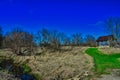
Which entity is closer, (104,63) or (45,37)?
(104,63)

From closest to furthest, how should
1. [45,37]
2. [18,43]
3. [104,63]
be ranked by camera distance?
[104,63] → [18,43] → [45,37]

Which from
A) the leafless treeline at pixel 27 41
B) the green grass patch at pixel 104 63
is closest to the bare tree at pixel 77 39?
the leafless treeline at pixel 27 41

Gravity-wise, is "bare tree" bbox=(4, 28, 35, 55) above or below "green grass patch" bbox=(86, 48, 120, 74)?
above

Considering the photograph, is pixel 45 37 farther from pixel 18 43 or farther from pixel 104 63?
pixel 104 63

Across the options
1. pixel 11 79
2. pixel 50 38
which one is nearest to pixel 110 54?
pixel 11 79

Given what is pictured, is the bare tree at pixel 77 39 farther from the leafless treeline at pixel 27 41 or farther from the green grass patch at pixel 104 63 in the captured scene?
the green grass patch at pixel 104 63

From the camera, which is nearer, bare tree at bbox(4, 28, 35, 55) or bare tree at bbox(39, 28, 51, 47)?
bare tree at bbox(4, 28, 35, 55)

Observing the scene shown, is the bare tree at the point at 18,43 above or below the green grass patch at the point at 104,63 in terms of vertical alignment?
above

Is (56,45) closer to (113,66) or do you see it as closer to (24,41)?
(24,41)

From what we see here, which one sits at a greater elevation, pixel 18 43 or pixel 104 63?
pixel 18 43

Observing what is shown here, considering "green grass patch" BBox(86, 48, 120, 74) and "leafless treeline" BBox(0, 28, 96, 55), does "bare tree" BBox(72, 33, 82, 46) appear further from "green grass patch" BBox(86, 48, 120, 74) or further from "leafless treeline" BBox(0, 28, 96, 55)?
"green grass patch" BBox(86, 48, 120, 74)

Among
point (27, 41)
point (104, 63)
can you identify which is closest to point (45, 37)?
point (27, 41)

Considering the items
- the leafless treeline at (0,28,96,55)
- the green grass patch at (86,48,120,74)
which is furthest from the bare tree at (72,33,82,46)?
the green grass patch at (86,48,120,74)

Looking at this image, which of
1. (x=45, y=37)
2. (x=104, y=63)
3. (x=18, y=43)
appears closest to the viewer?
(x=104, y=63)
